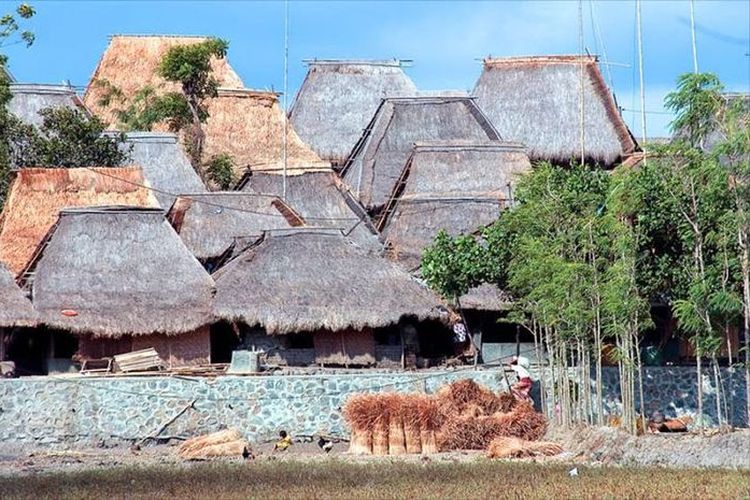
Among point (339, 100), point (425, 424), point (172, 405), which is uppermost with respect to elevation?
point (339, 100)

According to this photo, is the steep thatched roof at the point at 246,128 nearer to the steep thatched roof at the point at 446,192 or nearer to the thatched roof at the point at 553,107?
the steep thatched roof at the point at 446,192

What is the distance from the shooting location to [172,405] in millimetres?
33250

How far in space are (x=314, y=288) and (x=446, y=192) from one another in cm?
961

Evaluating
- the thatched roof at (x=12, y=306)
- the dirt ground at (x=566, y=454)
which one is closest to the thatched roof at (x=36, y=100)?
the thatched roof at (x=12, y=306)

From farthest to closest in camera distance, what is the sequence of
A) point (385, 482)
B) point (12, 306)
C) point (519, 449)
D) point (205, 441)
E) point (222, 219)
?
point (222, 219), point (12, 306), point (205, 441), point (519, 449), point (385, 482)

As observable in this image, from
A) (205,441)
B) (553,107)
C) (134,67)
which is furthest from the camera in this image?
(134,67)

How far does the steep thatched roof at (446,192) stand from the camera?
43.9 m

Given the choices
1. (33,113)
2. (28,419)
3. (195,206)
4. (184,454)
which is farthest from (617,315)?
(33,113)

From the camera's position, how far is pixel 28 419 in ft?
108

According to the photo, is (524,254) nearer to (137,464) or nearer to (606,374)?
(606,374)

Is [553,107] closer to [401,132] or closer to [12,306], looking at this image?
[401,132]

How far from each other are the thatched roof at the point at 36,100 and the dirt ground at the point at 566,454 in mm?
18695

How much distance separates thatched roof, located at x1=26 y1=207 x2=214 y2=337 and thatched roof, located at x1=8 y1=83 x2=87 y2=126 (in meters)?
11.1

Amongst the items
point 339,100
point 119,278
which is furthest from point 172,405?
point 339,100
